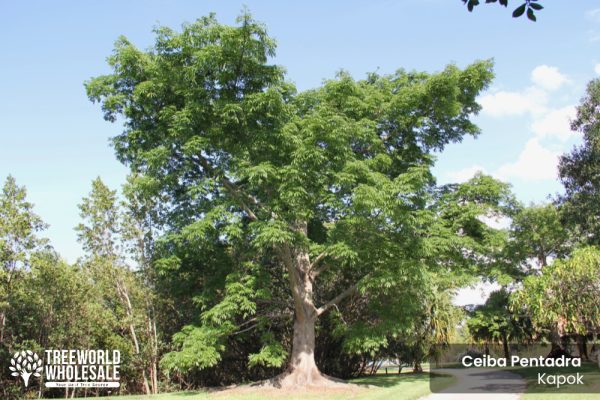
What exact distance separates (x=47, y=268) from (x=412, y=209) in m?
13.6

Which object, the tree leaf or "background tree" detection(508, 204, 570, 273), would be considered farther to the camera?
"background tree" detection(508, 204, 570, 273)

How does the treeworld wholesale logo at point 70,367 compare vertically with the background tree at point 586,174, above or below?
below

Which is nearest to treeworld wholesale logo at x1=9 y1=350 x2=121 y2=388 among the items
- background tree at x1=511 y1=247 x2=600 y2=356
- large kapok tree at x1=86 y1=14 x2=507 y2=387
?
large kapok tree at x1=86 y1=14 x2=507 y2=387

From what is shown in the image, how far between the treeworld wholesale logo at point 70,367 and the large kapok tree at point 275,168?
4.21 m

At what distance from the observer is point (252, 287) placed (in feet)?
55.0

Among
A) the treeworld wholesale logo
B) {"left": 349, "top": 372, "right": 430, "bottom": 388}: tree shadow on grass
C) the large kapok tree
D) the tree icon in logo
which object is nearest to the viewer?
the large kapok tree

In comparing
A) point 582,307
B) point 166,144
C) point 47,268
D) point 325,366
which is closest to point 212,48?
point 166,144

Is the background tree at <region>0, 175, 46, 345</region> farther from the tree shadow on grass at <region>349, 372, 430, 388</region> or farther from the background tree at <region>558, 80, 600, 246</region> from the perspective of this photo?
the background tree at <region>558, 80, 600, 246</region>

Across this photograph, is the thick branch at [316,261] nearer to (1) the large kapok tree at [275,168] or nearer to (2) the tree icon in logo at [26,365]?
(1) the large kapok tree at [275,168]

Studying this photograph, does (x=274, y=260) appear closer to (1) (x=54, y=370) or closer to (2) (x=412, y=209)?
(2) (x=412, y=209)

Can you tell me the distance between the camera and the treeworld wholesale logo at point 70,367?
56.5 ft

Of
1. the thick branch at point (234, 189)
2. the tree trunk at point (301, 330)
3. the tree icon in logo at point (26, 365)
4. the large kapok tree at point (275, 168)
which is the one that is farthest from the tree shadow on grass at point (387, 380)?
the tree icon in logo at point (26, 365)

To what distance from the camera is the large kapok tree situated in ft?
50.5

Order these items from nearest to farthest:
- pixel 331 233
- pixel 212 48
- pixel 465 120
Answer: pixel 212 48 → pixel 331 233 → pixel 465 120
